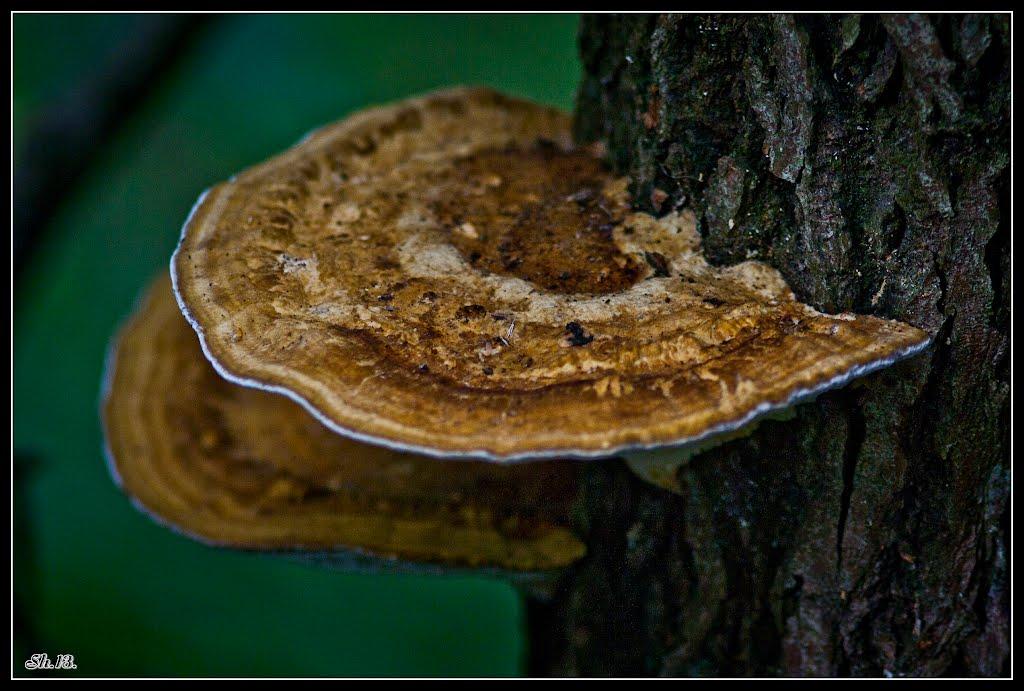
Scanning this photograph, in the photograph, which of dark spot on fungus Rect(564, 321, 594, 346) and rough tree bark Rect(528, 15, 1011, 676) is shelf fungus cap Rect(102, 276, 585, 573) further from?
dark spot on fungus Rect(564, 321, 594, 346)

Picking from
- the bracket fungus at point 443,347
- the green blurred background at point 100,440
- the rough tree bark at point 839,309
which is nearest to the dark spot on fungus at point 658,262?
the bracket fungus at point 443,347

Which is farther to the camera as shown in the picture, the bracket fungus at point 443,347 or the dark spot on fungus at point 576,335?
the dark spot on fungus at point 576,335

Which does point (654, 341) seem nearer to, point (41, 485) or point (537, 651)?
point (537, 651)

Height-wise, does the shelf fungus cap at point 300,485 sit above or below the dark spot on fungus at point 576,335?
below

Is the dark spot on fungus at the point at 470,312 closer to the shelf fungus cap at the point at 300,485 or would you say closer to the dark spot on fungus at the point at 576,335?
the dark spot on fungus at the point at 576,335

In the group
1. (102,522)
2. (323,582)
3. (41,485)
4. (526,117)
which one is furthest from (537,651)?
(41,485)

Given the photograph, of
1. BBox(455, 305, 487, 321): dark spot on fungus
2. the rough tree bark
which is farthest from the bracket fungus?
the rough tree bark

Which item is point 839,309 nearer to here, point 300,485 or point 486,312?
point 486,312
